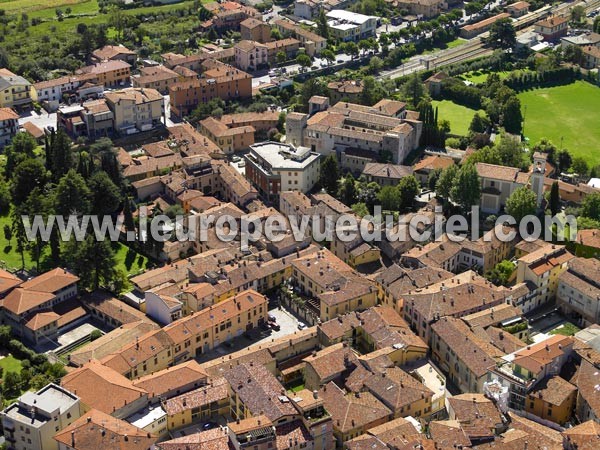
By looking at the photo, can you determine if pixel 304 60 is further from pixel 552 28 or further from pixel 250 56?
pixel 552 28

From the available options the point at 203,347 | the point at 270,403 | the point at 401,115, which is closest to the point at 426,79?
the point at 401,115

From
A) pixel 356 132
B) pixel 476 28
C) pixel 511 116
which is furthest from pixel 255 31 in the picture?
pixel 511 116

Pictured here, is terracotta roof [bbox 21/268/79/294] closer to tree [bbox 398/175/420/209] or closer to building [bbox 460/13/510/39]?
tree [bbox 398/175/420/209]

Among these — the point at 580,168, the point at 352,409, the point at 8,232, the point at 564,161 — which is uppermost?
the point at 352,409

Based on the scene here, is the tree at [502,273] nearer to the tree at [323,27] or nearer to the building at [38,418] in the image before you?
the building at [38,418]

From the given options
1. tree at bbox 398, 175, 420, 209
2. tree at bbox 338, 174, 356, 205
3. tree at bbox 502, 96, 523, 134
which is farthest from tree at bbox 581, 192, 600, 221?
tree at bbox 502, 96, 523, 134

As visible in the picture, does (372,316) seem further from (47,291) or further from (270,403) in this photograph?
(47,291)

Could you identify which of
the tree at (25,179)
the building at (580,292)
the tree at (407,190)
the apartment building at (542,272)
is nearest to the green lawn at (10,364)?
the tree at (25,179)
